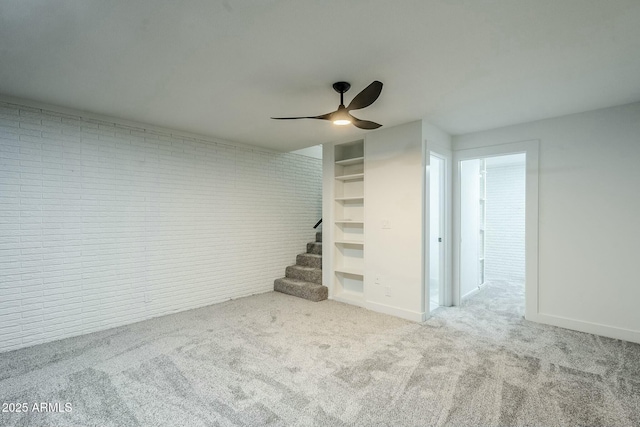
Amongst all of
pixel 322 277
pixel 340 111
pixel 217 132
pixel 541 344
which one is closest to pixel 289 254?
pixel 322 277

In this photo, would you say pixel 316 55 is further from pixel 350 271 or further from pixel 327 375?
pixel 350 271

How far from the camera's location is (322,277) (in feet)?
15.7

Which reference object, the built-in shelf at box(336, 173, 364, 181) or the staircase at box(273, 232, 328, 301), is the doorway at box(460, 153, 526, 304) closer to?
the built-in shelf at box(336, 173, 364, 181)

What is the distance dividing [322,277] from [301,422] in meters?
2.96

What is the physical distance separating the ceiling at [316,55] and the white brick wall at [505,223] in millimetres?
3030

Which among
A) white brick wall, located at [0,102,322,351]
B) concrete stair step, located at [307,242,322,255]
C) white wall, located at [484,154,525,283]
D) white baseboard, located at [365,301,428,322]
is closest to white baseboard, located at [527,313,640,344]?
white baseboard, located at [365,301,428,322]

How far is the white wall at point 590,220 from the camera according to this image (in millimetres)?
3027

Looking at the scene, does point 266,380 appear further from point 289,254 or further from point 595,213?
point 595,213

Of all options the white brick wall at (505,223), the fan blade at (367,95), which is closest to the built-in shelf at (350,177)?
the fan blade at (367,95)

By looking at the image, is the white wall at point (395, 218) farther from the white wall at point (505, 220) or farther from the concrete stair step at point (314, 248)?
the white wall at point (505, 220)

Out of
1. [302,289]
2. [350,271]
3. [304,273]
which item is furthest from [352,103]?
[304,273]

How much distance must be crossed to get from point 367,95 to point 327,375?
2.20m

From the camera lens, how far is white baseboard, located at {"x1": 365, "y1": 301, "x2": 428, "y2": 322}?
359cm

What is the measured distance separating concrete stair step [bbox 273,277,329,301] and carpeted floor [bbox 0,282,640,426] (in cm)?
90
